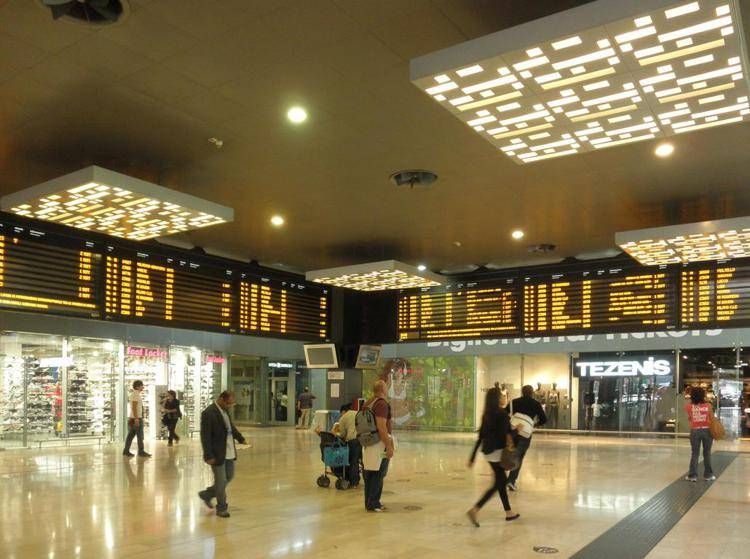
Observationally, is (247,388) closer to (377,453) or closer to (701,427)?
(701,427)

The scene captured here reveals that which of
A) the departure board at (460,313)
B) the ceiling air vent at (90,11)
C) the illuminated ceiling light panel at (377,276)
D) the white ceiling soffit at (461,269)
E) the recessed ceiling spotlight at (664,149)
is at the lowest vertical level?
the departure board at (460,313)

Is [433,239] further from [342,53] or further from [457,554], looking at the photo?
[457,554]

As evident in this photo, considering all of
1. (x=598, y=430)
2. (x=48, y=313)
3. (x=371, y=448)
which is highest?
(x=48, y=313)

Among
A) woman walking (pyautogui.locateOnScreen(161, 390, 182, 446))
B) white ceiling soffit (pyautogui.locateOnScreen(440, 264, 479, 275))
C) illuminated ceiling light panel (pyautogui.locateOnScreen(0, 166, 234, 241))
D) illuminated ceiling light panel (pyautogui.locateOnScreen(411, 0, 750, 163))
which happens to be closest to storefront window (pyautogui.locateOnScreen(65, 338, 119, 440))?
woman walking (pyautogui.locateOnScreen(161, 390, 182, 446))

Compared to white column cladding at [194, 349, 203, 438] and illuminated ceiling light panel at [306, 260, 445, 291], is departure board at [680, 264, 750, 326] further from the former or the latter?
white column cladding at [194, 349, 203, 438]

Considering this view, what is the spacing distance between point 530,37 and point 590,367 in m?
15.9

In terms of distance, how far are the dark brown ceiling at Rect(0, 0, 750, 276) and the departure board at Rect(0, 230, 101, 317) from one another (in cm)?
182

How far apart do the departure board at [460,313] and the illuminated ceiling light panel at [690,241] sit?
5.43 meters

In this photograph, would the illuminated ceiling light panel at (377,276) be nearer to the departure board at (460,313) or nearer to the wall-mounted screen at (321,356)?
the wall-mounted screen at (321,356)

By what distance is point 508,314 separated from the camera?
19.0 meters

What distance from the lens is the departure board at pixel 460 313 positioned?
19031 millimetres

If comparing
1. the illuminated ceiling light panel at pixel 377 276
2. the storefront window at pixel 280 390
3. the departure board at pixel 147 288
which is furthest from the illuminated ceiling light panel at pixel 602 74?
the storefront window at pixel 280 390

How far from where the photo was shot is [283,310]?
63.4 ft

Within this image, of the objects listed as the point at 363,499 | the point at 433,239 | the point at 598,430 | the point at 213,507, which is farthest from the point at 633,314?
the point at 213,507
